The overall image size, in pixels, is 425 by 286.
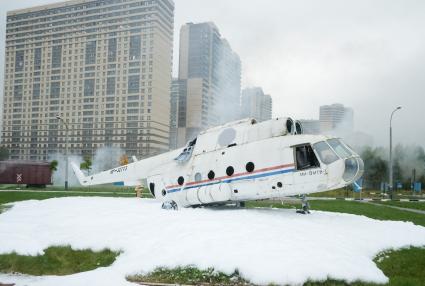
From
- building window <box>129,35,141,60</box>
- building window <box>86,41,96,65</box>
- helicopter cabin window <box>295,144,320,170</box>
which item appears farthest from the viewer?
building window <box>86,41,96,65</box>

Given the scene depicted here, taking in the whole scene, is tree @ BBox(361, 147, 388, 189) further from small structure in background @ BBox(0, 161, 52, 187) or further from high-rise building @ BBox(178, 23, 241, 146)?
high-rise building @ BBox(178, 23, 241, 146)

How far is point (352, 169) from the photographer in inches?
539

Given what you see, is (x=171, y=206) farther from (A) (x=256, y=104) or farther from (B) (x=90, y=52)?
(B) (x=90, y=52)

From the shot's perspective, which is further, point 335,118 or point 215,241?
point 335,118

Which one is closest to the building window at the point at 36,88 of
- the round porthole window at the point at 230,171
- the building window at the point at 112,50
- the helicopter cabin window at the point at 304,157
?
the building window at the point at 112,50

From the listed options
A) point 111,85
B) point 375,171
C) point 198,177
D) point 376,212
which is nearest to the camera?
point 198,177

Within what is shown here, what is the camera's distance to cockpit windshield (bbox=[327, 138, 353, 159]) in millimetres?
13738

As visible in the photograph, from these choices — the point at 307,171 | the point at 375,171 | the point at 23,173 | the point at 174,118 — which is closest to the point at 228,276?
the point at 307,171

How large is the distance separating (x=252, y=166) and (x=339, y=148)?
338 centimetres

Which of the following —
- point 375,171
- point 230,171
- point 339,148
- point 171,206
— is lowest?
point 171,206

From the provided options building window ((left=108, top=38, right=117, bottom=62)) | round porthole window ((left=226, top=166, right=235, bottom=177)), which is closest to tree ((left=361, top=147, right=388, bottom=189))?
round porthole window ((left=226, top=166, right=235, bottom=177))

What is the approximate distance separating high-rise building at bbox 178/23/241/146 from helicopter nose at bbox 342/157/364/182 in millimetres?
109282

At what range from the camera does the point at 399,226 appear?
1370cm

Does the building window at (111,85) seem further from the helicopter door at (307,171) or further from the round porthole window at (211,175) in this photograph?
the helicopter door at (307,171)
